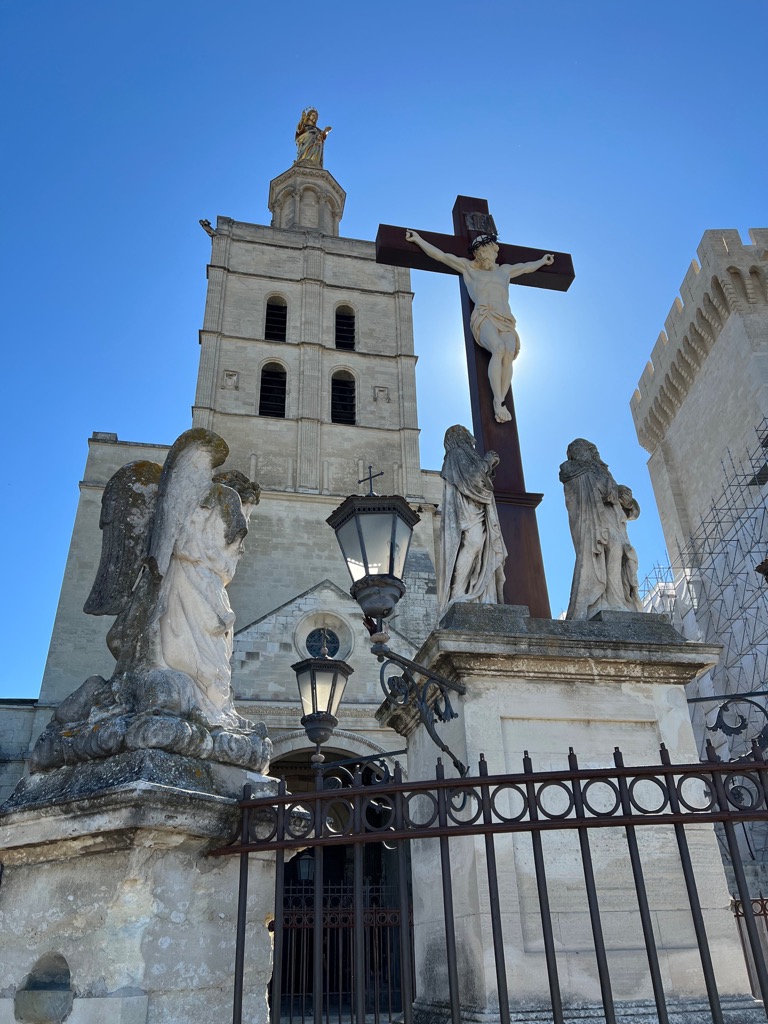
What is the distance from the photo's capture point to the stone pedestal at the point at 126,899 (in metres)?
2.47

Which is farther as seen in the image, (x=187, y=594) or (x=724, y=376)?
(x=724, y=376)

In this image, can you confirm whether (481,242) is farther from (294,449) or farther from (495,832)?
(294,449)

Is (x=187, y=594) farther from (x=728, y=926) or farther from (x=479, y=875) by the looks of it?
(x=728, y=926)

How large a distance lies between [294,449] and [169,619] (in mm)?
22744

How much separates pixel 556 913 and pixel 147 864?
81.3 inches

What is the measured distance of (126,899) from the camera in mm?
2537

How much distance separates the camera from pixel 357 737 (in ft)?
53.4

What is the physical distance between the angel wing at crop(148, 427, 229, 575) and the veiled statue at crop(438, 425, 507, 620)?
1.75 metres

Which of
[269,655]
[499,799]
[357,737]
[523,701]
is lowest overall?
[499,799]

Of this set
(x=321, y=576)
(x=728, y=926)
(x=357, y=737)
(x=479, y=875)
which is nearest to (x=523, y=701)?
(x=479, y=875)

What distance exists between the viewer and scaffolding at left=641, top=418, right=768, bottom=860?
18.8 meters

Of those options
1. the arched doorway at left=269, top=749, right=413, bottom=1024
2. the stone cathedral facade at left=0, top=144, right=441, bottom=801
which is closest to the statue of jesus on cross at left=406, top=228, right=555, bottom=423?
the arched doorway at left=269, top=749, right=413, bottom=1024

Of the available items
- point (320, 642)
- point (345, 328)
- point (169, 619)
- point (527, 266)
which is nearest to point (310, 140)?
point (345, 328)

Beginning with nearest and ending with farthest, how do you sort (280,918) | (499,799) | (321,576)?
(280,918)
(499,799)
(321,576)
